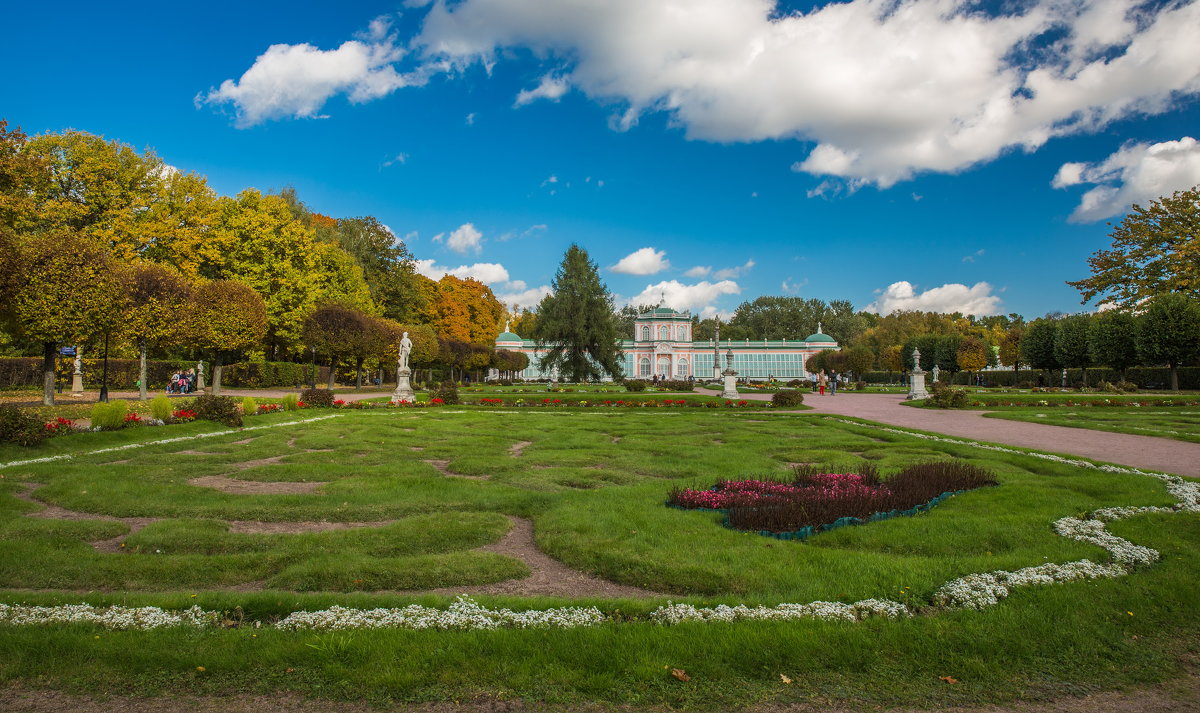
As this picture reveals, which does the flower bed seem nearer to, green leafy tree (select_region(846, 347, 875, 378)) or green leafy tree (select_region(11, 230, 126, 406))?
green leafy tree (select_region(11, 230, 126, 406))

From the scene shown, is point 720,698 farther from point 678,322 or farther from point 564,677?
point 678,322

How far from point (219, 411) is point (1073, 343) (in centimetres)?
5500

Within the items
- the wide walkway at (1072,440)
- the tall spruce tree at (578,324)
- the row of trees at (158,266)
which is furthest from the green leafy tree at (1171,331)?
the row of trees at (158,266)

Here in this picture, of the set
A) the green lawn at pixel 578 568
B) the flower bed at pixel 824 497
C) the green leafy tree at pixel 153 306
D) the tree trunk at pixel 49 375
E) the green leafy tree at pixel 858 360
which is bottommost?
the green lawn at pixel 578 568

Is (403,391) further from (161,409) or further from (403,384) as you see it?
(161,409)

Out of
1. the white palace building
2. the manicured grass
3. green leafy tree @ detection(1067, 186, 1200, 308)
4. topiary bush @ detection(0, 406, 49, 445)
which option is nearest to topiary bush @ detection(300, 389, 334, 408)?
topiary bush @ detection(0, 406, 49, 445)

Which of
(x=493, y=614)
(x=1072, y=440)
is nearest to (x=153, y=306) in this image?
(x=493, y=614)

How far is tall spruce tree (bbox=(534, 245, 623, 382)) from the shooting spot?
48.5m

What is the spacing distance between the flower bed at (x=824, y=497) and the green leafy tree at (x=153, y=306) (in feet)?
73.1

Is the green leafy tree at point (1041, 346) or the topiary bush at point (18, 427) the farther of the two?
the green leafy tree at point (1041, 346)

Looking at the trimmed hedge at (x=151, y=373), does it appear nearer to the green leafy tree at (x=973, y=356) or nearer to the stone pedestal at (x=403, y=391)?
the stone pedestal at (x=403, y=391)

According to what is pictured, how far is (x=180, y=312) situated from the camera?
23875 millimetres

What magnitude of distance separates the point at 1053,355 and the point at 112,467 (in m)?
58.2

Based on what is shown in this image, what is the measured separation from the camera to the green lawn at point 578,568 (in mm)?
3574
